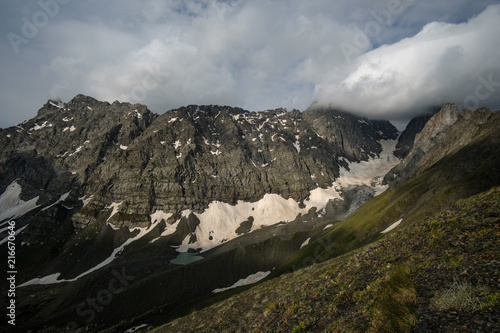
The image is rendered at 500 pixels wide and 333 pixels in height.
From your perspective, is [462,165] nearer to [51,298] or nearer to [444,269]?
[444,269]

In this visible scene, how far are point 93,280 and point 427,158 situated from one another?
229455 mm

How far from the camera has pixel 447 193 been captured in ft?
253

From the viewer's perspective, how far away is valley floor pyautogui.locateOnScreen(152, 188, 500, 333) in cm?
759

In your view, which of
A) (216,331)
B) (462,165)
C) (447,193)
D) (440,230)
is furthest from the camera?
(462,165)

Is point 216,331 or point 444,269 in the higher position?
point 444,269

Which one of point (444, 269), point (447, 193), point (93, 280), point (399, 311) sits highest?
point (93, 280)

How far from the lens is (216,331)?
66.7 ft

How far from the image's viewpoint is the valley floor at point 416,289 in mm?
7594

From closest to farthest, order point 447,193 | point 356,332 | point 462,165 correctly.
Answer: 1. point 356,332
2. point 447,193
3. point 462,165

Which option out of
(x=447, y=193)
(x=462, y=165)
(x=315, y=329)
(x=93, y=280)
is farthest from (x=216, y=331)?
(x=93, y=280)

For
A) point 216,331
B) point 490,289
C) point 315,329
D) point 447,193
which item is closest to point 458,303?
point 490,289

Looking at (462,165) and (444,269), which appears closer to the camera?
(444,269)

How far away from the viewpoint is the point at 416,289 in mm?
9906

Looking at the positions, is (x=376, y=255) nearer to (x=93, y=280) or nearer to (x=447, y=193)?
(x=447, y=193)
